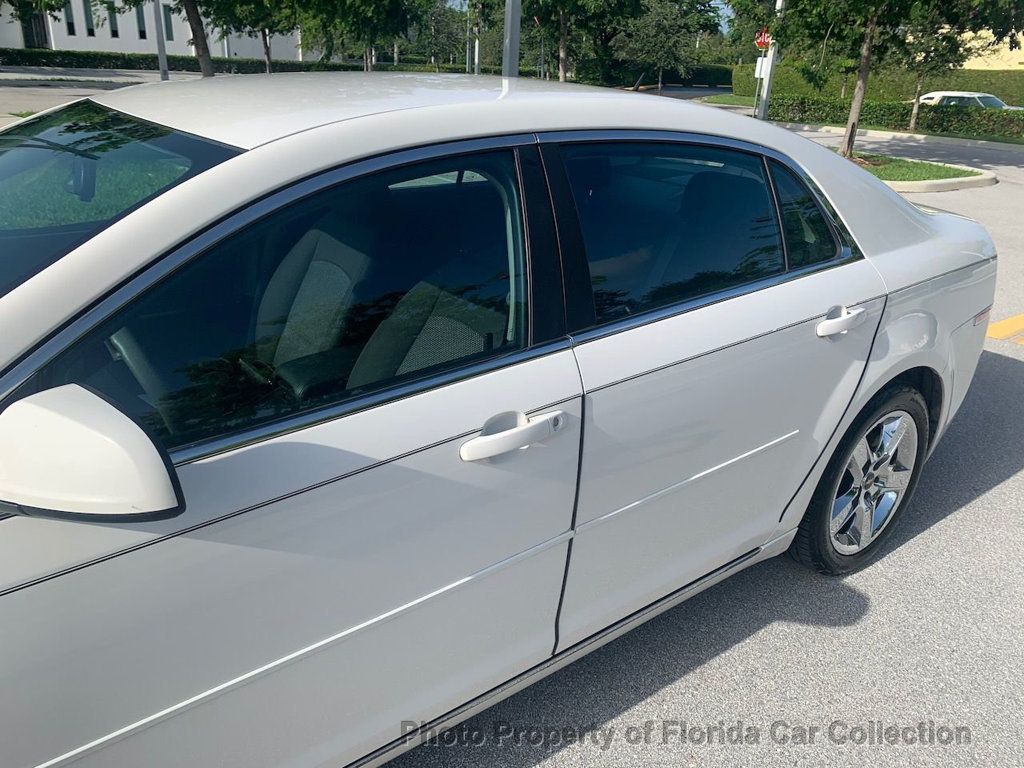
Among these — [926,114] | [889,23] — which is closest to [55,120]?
[889,23]

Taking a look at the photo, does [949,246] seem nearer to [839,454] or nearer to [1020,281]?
[839,454]

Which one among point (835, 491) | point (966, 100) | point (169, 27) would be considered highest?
point (169, 27)

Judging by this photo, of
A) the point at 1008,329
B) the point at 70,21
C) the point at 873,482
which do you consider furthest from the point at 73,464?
the point at 70,21

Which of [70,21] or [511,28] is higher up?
[70,21]

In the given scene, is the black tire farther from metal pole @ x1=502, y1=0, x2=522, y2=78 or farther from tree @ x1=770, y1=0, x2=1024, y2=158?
tree @ x1=770, y1=0, x2=1024, y2=158

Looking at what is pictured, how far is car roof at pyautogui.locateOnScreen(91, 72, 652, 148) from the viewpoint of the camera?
5.99 feet

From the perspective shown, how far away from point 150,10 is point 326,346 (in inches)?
2641

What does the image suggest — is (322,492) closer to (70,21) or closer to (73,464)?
(73,464)

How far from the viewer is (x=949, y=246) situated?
10.1 feet

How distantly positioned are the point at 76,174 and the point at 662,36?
146 ft

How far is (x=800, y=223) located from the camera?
8.67 feet

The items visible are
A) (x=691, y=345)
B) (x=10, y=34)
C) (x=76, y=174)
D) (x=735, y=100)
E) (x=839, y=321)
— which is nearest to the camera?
(x=76, y=174)

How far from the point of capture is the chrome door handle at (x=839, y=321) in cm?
252

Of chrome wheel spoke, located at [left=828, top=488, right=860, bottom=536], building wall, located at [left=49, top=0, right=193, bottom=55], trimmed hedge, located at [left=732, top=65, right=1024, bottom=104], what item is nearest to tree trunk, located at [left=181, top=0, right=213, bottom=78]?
chrome wheel spoke, located at [left=828, top=488, right=860, bottom=536]
